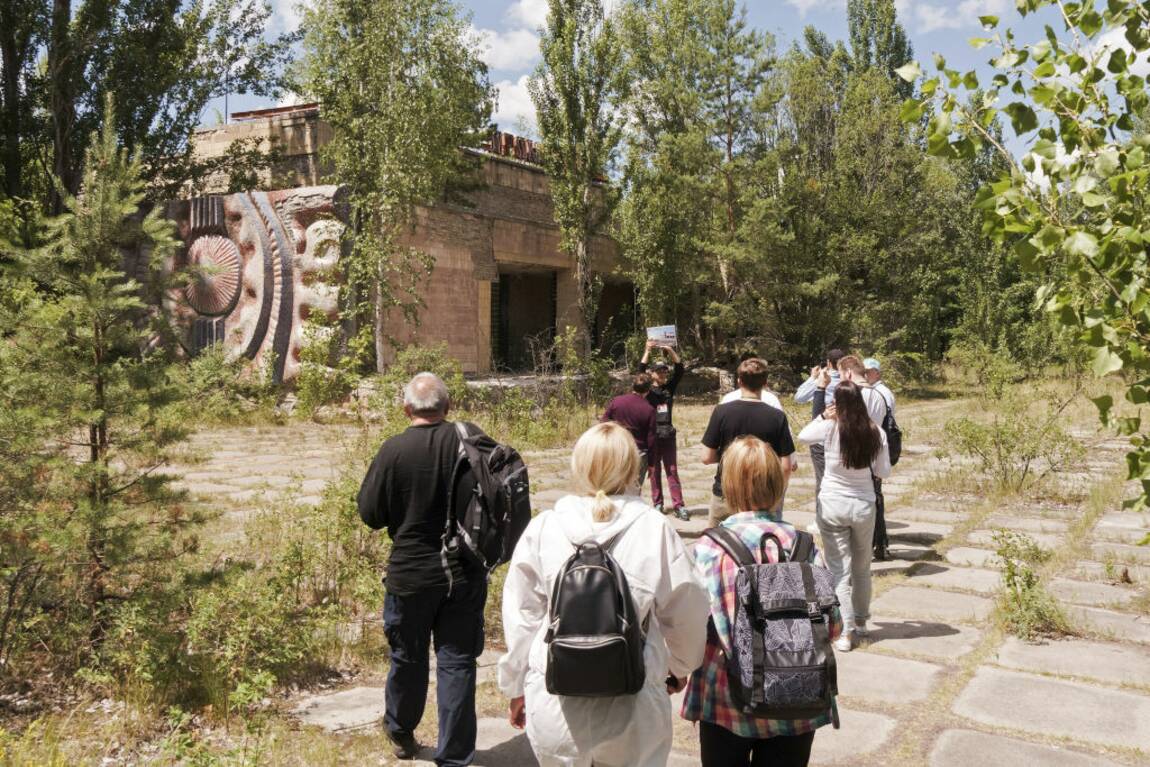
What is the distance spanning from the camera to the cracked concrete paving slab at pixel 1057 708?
412 centimetres

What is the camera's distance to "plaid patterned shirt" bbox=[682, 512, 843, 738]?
2.77 m

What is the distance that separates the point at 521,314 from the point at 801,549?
Result: 2314 cm

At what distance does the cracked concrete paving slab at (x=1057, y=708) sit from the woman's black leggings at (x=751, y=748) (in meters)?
1.90

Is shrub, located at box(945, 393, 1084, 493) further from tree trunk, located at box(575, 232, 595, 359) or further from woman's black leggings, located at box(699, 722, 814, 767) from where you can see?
tree trunk, located at box(575, 232, 595, 359)

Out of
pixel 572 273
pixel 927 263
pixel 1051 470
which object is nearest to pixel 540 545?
pixel 1051 470

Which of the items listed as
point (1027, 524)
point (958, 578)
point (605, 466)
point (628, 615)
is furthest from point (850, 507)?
point (1027, 524)

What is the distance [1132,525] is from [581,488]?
316 inches

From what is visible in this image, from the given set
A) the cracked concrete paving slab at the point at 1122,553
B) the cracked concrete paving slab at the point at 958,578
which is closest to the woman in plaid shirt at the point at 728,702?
the cracked concrete paving slab at the point at 958,578

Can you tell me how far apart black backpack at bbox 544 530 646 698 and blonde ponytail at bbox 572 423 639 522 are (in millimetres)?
281

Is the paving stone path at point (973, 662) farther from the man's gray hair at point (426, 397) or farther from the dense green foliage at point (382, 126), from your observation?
the dense green foliage at point (382, 126)

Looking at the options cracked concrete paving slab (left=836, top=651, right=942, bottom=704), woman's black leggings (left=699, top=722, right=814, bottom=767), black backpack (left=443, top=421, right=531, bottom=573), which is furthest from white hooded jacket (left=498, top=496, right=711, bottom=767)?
cracked concrete paving slab (left=836, top=651, right=942, bottom=704)

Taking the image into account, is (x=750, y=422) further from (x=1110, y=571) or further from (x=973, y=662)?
(x=1110, y=571)

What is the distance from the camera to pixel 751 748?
2941 millimetres

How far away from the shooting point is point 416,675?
3.87m
